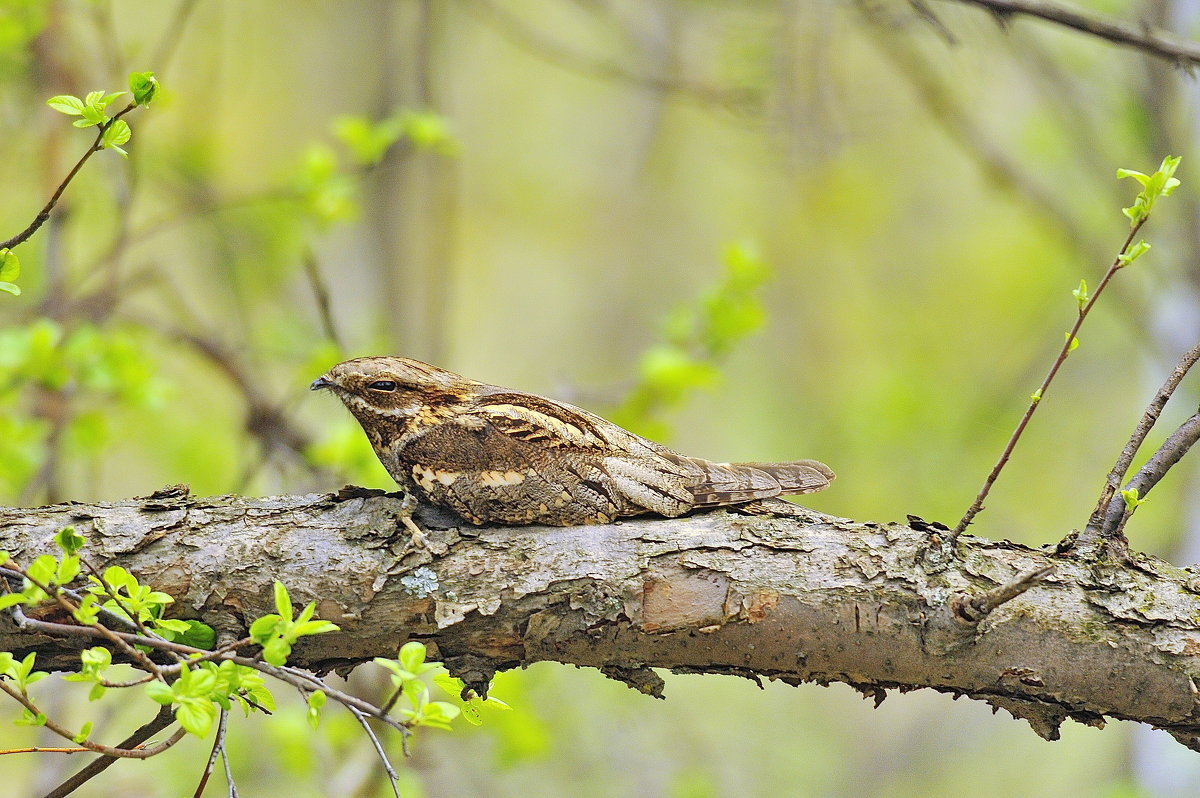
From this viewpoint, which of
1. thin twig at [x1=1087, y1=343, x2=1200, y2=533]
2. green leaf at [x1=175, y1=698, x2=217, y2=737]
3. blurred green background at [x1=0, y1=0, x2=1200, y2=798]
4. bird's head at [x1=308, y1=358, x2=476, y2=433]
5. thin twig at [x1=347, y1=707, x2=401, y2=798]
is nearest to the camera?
green leaf at [x1=175, y1=698, x2=217, y2=737]

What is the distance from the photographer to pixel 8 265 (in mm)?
1767

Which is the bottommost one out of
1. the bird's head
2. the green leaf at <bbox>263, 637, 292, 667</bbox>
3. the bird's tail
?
the green leaf at <bbox>263, 637, 292, 667</bbox>

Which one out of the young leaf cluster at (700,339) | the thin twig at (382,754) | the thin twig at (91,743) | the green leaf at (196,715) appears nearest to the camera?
the green leaf at (196,715)

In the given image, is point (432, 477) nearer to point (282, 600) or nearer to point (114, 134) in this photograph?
point (282, 600)

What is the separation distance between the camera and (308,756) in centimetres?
452

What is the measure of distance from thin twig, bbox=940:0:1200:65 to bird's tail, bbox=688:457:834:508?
137 cm


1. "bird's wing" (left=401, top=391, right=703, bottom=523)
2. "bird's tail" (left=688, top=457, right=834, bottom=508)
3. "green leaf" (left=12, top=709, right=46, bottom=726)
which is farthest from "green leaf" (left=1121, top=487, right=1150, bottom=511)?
"green leaf" (left=12, top=709, right=46, bottom=726)

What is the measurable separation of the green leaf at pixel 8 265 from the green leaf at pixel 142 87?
36cm

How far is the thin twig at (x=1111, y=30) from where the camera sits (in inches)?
99.3

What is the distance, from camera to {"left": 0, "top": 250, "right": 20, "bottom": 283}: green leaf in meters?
1.75

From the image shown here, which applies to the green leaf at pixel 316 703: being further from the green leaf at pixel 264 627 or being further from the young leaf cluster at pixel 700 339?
the young leaf cluster at pixel 700 339

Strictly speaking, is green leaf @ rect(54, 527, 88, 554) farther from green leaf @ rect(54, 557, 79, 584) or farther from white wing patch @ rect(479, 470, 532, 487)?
white wing patch @ rect(479, 470, 532, 487)

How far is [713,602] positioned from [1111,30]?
1839 millimetres

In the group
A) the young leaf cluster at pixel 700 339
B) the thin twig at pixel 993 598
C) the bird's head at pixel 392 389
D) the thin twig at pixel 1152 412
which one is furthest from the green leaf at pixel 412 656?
the young leaf cluster at pixel 700 339
